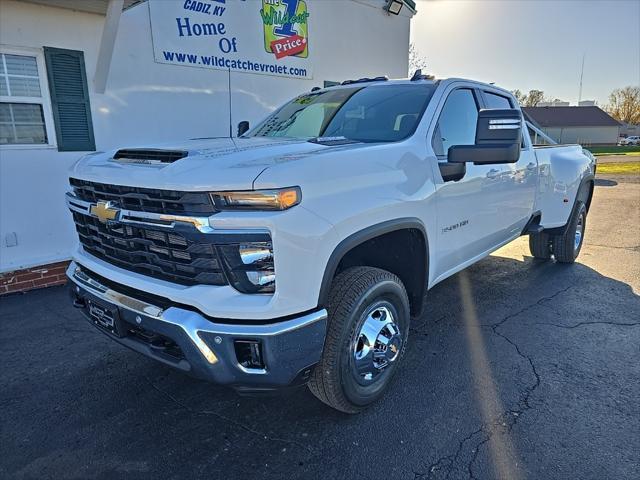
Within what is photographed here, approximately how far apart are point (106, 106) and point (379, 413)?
16.2 feet

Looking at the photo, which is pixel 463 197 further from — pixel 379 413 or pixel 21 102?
pixel 21 102

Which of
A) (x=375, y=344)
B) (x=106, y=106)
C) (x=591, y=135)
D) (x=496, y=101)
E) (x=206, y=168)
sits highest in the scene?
(x=106, y=106)

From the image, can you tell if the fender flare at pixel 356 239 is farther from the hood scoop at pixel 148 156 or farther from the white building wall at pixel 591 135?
the white building wall at pixel 591 135

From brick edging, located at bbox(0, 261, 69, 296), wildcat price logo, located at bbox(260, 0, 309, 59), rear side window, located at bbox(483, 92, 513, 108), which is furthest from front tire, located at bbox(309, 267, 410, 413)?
wildcat price logo, located at bbox(260, 0, 309, 59)

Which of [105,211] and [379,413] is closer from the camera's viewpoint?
[105,211]

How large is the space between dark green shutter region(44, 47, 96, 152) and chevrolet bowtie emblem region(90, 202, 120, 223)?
3389 mm

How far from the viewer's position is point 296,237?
1999 mm

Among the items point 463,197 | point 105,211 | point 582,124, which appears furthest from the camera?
point 582,124

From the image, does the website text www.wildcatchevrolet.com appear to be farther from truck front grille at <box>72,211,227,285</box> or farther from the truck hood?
truck front grille at <box>72,211,227,285</box>

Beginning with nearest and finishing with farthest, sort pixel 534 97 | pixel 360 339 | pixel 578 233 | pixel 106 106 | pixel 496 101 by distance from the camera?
pixel 360 339 < pixel 496 101 < pixel 106 106 < pixel 578 233 < pixel 534 97

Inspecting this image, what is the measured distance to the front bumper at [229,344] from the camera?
1.99 meters

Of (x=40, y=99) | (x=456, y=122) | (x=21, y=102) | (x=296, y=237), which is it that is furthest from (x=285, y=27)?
(x=296, y=237)

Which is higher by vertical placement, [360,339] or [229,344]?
[229,344]

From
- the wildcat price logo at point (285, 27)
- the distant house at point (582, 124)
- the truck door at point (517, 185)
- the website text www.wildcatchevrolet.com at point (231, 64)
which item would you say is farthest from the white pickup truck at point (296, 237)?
the distant house at point (582, 124)
